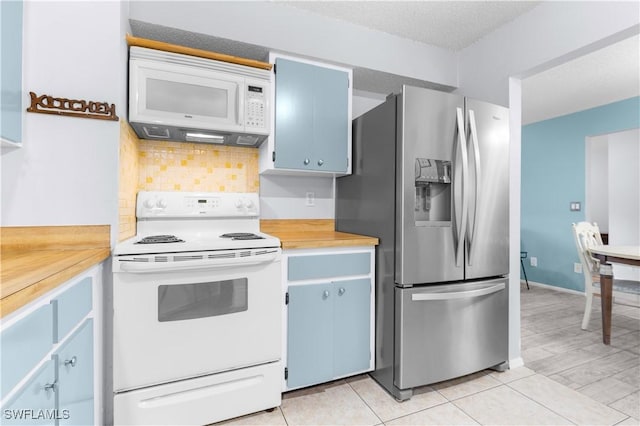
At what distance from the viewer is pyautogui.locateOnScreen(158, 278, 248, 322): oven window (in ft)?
5.10

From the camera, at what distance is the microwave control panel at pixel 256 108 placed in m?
2.02

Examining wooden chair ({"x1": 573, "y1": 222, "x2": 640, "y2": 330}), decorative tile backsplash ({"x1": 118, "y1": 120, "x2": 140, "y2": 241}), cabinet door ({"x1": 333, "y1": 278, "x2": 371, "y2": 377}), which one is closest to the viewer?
decorative tile backsplash ({"x1": 118, "y1": 120, "x2": 140, "y2": 241})

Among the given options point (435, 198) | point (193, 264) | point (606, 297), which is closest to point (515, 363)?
point (606, 297)

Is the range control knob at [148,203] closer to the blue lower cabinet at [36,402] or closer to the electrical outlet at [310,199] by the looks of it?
the electrical outlet at [310,199]

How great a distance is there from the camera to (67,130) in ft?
5.00

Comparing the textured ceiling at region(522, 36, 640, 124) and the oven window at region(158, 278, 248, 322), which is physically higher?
the textured ceiling at region(522, 36, 640, 124)

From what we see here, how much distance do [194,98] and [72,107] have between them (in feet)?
1.97

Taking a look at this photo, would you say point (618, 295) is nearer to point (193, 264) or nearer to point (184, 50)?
point (193, 264)

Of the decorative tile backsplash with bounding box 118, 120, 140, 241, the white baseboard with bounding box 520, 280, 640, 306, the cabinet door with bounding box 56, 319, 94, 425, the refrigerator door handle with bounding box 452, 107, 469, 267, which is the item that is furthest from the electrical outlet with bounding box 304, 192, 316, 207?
the white baseboard with bounding box 520, 280, 640, 306

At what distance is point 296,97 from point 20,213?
160 cm

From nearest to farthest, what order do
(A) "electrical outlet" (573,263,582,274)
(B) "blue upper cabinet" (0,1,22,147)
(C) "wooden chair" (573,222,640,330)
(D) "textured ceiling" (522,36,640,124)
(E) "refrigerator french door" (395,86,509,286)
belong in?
(B) "blue upper cabinet" (0,1,22,147)
(E) "refrigerator french door" (395,86,509,286)
(D) "textured ceiling" (522,36,640,124)
(C) "wooden chair" (573,222,640,330)
(A) "electrical outlet" (573,263,582,274)

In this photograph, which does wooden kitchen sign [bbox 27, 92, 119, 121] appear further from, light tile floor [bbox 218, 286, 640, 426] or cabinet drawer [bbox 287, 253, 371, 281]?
light tile floor [bbox 218, 286, 640, 426]

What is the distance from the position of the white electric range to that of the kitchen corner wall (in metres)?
0.52

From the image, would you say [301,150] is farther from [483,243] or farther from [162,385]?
[162,385]
